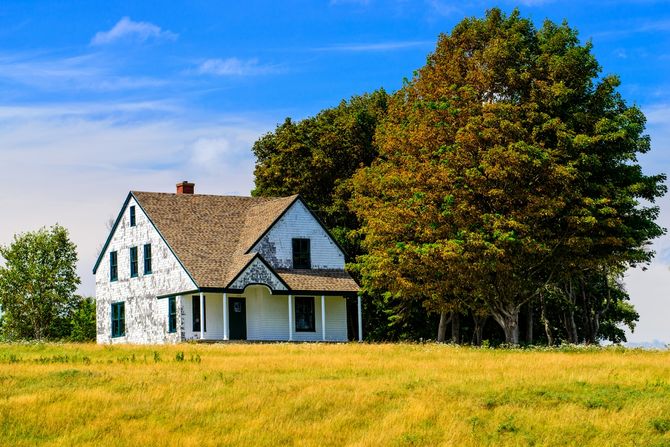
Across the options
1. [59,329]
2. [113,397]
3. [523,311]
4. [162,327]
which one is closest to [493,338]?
[523,311]

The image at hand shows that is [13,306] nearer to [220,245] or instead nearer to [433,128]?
[220,245]

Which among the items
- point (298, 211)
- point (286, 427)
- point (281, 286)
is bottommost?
point (286, 427)

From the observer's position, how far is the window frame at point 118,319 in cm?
6006

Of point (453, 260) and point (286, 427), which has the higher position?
point (453, 260)

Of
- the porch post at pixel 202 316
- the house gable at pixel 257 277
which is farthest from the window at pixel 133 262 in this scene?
the house gable at pixel 257 277

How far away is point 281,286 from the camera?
53.9m

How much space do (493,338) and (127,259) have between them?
2291 cm

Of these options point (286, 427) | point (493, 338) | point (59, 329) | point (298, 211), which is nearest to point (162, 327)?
point (298, 211)

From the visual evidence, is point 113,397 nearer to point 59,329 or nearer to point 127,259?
point 127,259

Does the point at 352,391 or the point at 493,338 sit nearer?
the point at 352,391

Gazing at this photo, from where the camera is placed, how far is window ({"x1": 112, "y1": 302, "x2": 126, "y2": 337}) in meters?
60.1

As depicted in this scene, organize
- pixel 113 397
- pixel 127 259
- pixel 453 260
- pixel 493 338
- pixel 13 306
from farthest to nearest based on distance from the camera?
pixel 13 306 → pixel 493 338 → pixel 127 259 → pixel 453 260 → pixel 113 397

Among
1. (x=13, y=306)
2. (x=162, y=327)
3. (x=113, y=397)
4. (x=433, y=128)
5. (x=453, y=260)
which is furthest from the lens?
(x=13, y=306)

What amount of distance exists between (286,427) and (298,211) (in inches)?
1377
